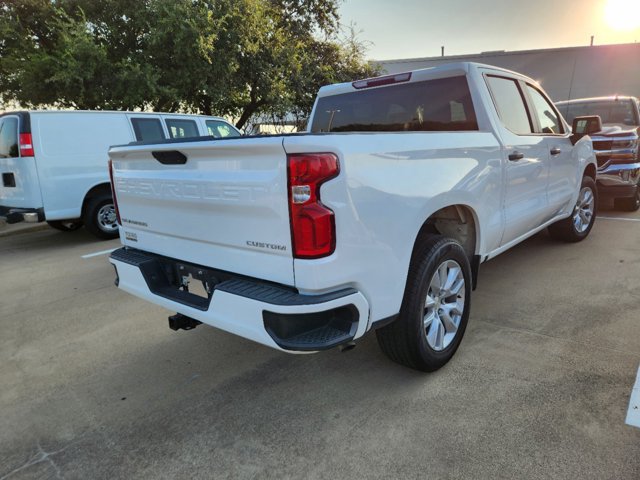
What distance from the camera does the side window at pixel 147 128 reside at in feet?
24.3

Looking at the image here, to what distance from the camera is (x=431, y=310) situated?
271cm

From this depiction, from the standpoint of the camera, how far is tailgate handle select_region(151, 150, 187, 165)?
2.46 m

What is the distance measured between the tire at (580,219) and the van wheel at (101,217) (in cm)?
634

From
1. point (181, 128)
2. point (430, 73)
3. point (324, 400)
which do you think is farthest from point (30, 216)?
point (430, 73)

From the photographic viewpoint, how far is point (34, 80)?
9984 mm

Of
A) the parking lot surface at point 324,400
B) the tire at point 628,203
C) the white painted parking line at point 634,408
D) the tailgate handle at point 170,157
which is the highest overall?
the tailgate handle at point 170,157

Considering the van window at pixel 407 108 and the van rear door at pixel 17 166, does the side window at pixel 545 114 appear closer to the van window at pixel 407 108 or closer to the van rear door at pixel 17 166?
the van window at pixel 407 108

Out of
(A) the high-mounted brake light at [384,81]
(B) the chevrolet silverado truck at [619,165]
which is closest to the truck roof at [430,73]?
(A) the high-mounted brake light at [384,81]

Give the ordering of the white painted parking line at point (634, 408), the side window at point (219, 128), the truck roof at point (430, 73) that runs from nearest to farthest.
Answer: the white painted parking line at point (634, 408), the truck roof at point (430, 73), the side window at point (219, 128)

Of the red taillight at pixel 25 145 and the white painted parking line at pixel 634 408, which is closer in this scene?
the white painted parking line at pixel 634 408

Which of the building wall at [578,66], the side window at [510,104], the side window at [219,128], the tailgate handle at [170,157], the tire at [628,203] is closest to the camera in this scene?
the tailgate handle at [170,157]

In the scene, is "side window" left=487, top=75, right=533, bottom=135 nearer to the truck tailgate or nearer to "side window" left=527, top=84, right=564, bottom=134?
"side window" left=527, top=84, right=564, bottom=134

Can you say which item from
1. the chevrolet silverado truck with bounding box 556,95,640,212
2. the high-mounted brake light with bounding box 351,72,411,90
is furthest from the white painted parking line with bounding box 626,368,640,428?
the chevrolet silverado truck with bounding box 556,95,640,212

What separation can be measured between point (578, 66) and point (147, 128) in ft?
67.4
